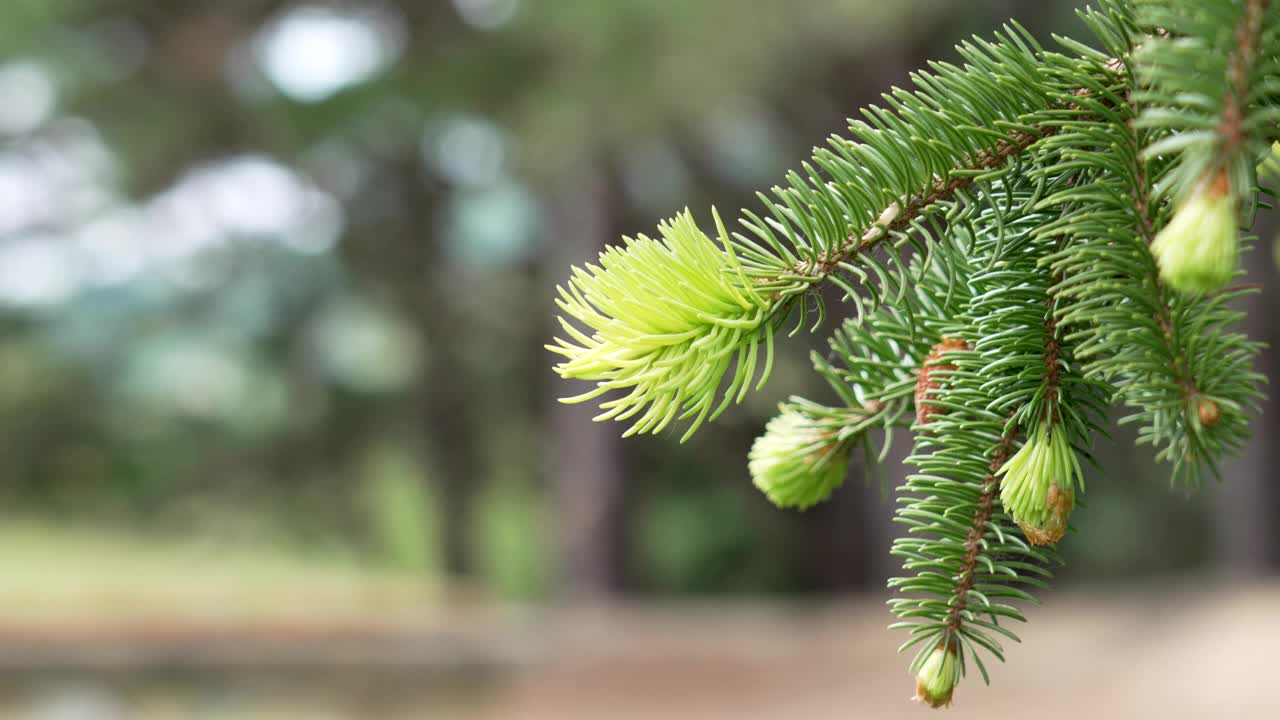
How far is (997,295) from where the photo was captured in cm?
55

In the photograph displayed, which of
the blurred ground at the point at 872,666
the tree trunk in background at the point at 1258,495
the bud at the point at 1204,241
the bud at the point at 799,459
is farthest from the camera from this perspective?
the tree trunk in background at the point at 1258,495

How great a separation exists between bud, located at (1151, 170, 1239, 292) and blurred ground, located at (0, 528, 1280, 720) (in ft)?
18.5

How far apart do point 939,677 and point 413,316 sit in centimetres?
1121

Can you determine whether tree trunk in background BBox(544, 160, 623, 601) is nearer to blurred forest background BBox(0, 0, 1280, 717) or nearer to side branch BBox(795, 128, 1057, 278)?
blurred forest background BBox(0, 0, 1280, 717)

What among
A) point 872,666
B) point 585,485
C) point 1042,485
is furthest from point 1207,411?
point 585,485

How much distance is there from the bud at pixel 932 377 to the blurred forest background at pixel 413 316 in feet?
15.2

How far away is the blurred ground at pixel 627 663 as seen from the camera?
6344mm

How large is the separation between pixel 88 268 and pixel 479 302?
3950 mm

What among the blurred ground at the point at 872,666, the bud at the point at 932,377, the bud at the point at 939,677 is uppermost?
the bud at the point at 932,377

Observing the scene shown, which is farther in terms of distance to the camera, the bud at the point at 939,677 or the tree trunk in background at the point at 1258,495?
the tree trunk in background at the point at 1258,495

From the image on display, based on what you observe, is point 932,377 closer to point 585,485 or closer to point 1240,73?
point 1240,73

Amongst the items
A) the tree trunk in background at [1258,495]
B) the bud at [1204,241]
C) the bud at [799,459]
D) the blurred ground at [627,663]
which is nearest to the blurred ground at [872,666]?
the blurred ground at [627,663]

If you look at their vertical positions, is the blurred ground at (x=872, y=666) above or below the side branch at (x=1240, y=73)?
below

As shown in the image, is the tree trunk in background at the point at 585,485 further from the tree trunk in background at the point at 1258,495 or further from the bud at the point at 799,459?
the bud at the point at 799,459
